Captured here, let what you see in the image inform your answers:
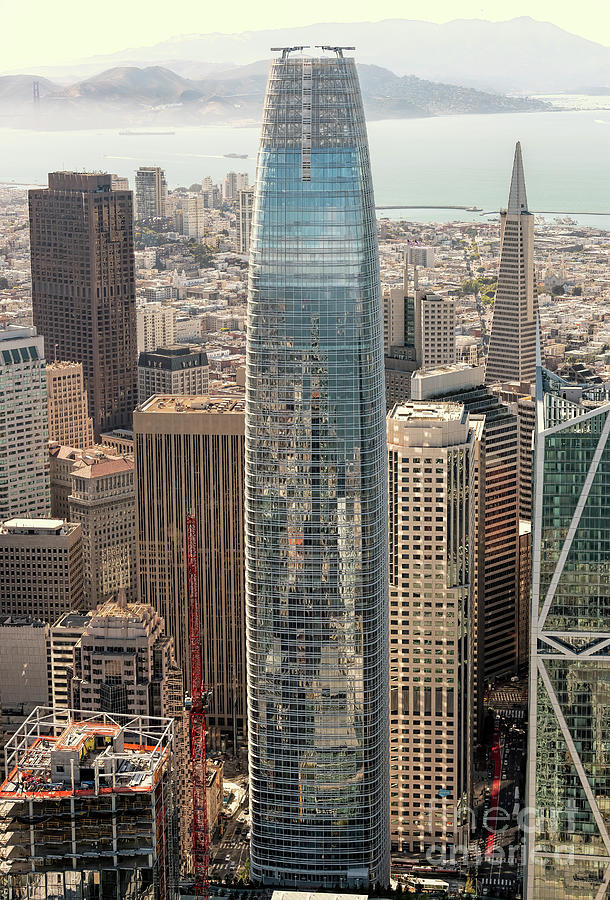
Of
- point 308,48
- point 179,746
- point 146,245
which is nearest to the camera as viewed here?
point 308,48

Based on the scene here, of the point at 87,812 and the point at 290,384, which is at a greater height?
the point at 290,384

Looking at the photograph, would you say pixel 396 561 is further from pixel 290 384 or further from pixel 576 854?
pixel 576 854

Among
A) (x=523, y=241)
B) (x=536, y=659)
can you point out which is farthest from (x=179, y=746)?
(x=523, y=241)

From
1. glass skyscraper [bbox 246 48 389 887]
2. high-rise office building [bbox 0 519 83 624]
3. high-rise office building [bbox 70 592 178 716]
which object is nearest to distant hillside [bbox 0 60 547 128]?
glass skyscraper [bbox 246 48 389 887]

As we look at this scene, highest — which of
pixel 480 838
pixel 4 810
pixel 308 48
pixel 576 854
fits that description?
pixel 308 48

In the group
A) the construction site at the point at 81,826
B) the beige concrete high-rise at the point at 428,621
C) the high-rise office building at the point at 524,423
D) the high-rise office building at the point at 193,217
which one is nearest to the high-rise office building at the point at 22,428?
the high-rise office building at the point at 524,423

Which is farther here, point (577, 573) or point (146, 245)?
point (146, 245)

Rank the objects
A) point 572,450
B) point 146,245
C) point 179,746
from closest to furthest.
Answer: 1. point 572,450
2. point 179,746
3. point 146,245

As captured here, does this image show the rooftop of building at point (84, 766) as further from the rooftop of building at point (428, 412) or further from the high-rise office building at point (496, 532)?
the high-rise office building at point (496, 532)
